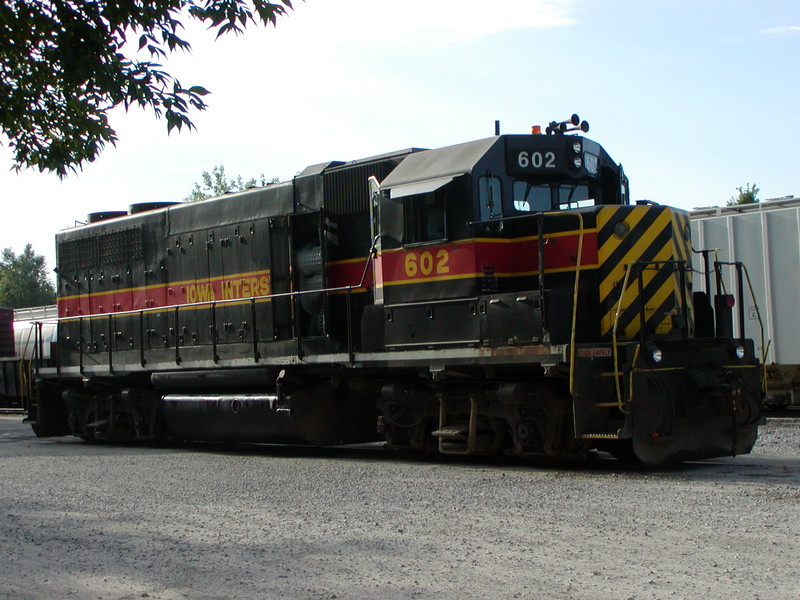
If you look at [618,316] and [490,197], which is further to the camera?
[490,197]

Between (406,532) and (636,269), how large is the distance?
4.20m

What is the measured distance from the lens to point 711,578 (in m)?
5.11

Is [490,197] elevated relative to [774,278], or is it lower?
elevated

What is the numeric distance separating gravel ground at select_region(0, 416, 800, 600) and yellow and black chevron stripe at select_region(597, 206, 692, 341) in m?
1.51

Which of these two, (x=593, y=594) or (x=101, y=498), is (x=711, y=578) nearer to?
(x=593, y=594)

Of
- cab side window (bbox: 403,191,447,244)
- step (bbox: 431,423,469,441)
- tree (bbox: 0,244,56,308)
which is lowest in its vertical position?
step (bbox: 431,423,469,441)

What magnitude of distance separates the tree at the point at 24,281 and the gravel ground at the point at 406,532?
296ft

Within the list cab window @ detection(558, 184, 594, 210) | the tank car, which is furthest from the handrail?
the tank car

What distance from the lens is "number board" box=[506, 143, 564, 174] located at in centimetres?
1004

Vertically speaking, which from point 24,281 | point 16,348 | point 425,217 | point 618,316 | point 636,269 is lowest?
point 618,316

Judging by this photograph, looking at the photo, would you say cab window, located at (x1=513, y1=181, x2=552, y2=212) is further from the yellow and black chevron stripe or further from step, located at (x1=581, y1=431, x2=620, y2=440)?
step, located at (x1=581, y1=431, x2=620, y2=440)

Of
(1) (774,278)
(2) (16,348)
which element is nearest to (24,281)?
(2) (16,348)

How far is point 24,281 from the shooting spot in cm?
9900

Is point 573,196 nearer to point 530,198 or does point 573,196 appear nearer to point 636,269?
point 530,198
